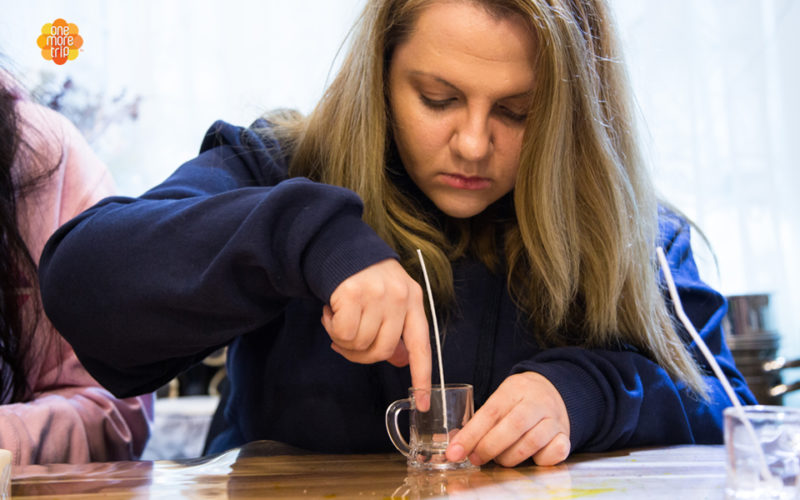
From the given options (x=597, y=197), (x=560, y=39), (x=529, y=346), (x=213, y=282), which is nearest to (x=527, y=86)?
(x=560, y=39)

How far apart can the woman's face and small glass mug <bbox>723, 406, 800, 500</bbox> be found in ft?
1.70

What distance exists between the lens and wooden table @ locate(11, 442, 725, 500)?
69 cm

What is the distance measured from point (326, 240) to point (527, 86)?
0.38 metres

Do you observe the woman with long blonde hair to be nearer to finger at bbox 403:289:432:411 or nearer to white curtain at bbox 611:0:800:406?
finger at bbox 403:289:432:411

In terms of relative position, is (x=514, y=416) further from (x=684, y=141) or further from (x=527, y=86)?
(x=684, y=141)

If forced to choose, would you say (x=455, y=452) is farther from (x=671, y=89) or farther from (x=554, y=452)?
(x=671, y=89)

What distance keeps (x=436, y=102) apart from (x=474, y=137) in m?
0.08

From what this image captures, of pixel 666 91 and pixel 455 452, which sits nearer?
pixel 455 452

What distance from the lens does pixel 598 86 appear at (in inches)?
42.2

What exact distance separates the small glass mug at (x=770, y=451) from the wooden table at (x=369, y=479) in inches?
2.3

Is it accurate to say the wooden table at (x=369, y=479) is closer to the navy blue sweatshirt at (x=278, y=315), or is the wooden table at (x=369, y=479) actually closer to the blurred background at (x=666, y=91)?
the navy blue sweatshirt at (x=278, y=315)

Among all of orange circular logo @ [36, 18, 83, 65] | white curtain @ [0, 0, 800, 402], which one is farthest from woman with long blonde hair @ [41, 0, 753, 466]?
white curtain @ [0, 0, 800, 402]

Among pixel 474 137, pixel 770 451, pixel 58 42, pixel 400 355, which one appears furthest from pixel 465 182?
pixel 58 42

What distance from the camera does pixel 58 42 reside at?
4.80 feet
